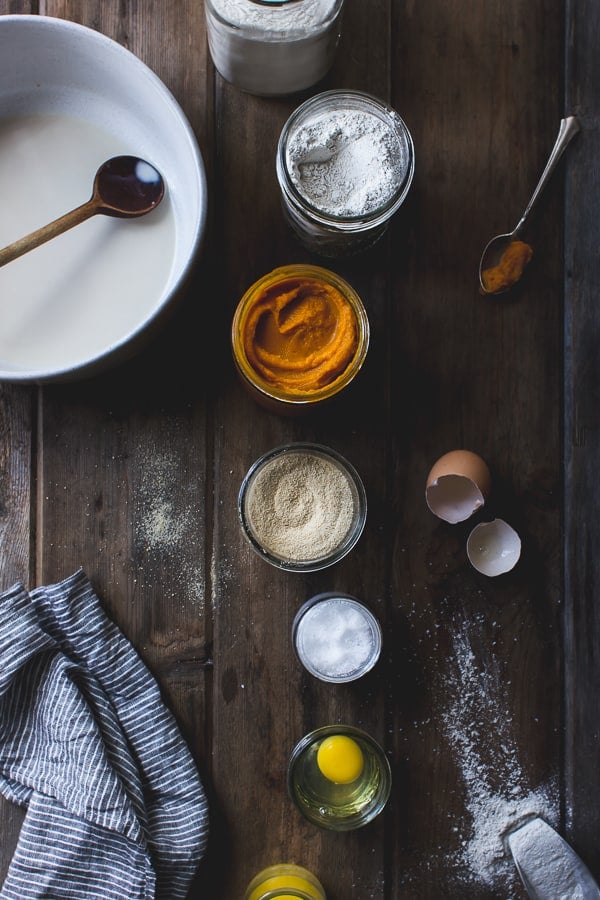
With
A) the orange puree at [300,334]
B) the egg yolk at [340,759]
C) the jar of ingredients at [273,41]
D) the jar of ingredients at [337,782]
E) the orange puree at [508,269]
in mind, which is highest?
the jar of ingredients at [273,41]

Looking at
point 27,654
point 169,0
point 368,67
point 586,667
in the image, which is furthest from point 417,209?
point 27,654

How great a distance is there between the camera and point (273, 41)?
2.94 feet

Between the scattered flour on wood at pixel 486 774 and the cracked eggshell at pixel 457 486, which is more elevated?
the cracked eggshell at pixel 457 486

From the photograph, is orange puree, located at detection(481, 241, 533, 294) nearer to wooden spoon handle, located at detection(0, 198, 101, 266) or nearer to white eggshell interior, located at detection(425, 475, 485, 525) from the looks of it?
white eggshell interior, located at detection(425, 475, 485, 525)

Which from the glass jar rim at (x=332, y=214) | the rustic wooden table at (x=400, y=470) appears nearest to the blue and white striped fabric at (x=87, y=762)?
the rustic wooden table at (x=400, y=470)

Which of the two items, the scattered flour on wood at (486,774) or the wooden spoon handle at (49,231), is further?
the scattered flour on wood at (486,774)

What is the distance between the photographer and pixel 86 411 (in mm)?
1030

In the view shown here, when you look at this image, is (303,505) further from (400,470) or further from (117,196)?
(117,196)

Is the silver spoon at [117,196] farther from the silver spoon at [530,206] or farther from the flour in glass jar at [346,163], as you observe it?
the silver spoon at [530,206]

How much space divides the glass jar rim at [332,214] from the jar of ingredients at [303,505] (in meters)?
0.27

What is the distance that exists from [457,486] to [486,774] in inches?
15.2

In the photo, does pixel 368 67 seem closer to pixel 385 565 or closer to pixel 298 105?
pixel 298 105

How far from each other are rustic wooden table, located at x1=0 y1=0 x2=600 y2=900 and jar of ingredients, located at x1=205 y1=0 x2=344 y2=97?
36 mm

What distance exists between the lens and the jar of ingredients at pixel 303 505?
0.98m
